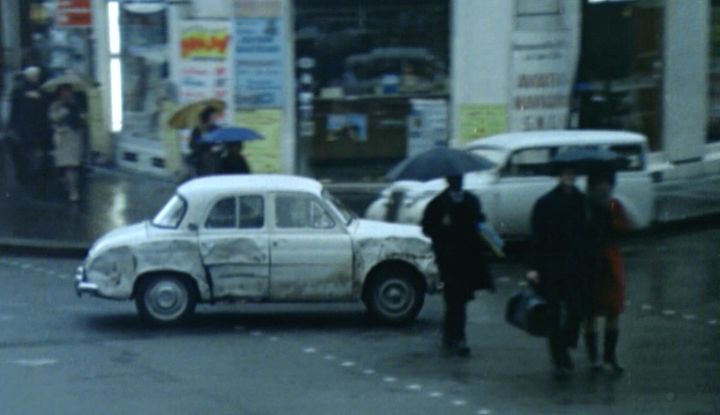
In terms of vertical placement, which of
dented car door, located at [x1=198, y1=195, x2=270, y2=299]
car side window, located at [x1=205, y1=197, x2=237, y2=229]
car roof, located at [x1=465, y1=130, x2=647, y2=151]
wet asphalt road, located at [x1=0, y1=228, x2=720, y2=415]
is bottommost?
wet asphalt road, located at [x1=0, y1=228, x2=720, y2=415]

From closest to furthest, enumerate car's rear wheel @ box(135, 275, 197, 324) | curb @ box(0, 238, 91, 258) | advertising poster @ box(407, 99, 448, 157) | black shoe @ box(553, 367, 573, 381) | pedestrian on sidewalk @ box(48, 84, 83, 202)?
black shoe @ box(553, 367, 573, 381) → car's rear wheel @ box(135, 275, 197, 324) → curb @ box(0, 238, 91, 258) → pedestrian on sidewalk @ box(48, 84, 83, 202) → advertising poster @ box(407, 99, 448, 157)

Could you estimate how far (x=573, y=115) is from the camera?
83.7ft

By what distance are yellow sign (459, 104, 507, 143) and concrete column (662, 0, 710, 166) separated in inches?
142

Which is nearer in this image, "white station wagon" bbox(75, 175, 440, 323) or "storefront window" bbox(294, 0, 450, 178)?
"white station wagon" bbox(75, 175, 440, 323)

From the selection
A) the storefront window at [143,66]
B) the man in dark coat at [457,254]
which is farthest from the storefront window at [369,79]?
the man in dark coat at [457,254]

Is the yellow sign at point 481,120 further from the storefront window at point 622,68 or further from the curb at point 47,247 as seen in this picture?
the curb at point 47,247

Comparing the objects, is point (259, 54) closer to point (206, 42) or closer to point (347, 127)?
point (206, 42)

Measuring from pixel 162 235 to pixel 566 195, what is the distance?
13.7 ft

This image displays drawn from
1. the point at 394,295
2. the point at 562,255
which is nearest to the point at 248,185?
the point at 394,295

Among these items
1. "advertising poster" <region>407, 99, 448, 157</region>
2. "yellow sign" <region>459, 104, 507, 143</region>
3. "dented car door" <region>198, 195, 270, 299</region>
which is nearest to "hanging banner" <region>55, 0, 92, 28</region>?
"advertising poster" <region>407, 99, 448, 157</region>

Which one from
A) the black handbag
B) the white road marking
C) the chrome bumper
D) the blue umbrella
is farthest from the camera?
the blue umbrella

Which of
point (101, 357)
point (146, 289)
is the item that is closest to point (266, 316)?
point (146, 289)

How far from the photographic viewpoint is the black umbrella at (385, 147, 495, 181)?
14.7 metres

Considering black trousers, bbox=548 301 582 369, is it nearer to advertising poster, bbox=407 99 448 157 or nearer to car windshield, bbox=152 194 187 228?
car windshield, bbox=152 194 187 228
